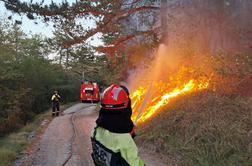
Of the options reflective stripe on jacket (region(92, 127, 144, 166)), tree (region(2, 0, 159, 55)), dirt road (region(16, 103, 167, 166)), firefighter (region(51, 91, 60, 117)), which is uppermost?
tree (region(2, 0, 159, 55))

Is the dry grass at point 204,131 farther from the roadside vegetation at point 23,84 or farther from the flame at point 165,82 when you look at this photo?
the roadside vegetation at point 23,84

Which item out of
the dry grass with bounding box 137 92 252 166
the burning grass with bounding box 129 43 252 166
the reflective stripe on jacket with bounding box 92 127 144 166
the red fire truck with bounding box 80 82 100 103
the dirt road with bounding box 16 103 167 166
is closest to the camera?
the reflective stripe on jacket with bounding box 92 127 144 166

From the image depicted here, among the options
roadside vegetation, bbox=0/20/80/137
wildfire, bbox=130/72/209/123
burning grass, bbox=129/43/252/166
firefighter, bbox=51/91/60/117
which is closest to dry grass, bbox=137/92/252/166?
burning grass, bbox=129/43/252/166

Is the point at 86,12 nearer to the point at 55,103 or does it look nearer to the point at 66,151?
the point at 66,151

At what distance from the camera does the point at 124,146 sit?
10.4 ft

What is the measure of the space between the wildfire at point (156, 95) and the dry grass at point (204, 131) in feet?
4.70

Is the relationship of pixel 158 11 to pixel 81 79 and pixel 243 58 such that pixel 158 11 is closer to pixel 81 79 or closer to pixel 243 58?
pixel 243 58

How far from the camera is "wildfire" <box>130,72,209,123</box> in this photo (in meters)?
14.3

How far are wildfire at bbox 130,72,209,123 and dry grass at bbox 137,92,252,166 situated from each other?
1.43 metres

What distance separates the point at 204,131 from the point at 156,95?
759 cm

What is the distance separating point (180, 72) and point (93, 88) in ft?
74.1

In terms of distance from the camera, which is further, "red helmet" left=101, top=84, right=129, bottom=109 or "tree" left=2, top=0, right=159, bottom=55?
"tree" left=2, top=0, right=159, bottom=55

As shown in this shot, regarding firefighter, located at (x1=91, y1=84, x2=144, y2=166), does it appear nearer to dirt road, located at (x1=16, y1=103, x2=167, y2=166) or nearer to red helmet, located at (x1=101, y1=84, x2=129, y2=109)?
red helmet, located at (x1=101, y1=84, x2=129, y2=109)

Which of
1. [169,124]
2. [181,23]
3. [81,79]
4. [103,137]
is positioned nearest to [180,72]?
[181,23]
